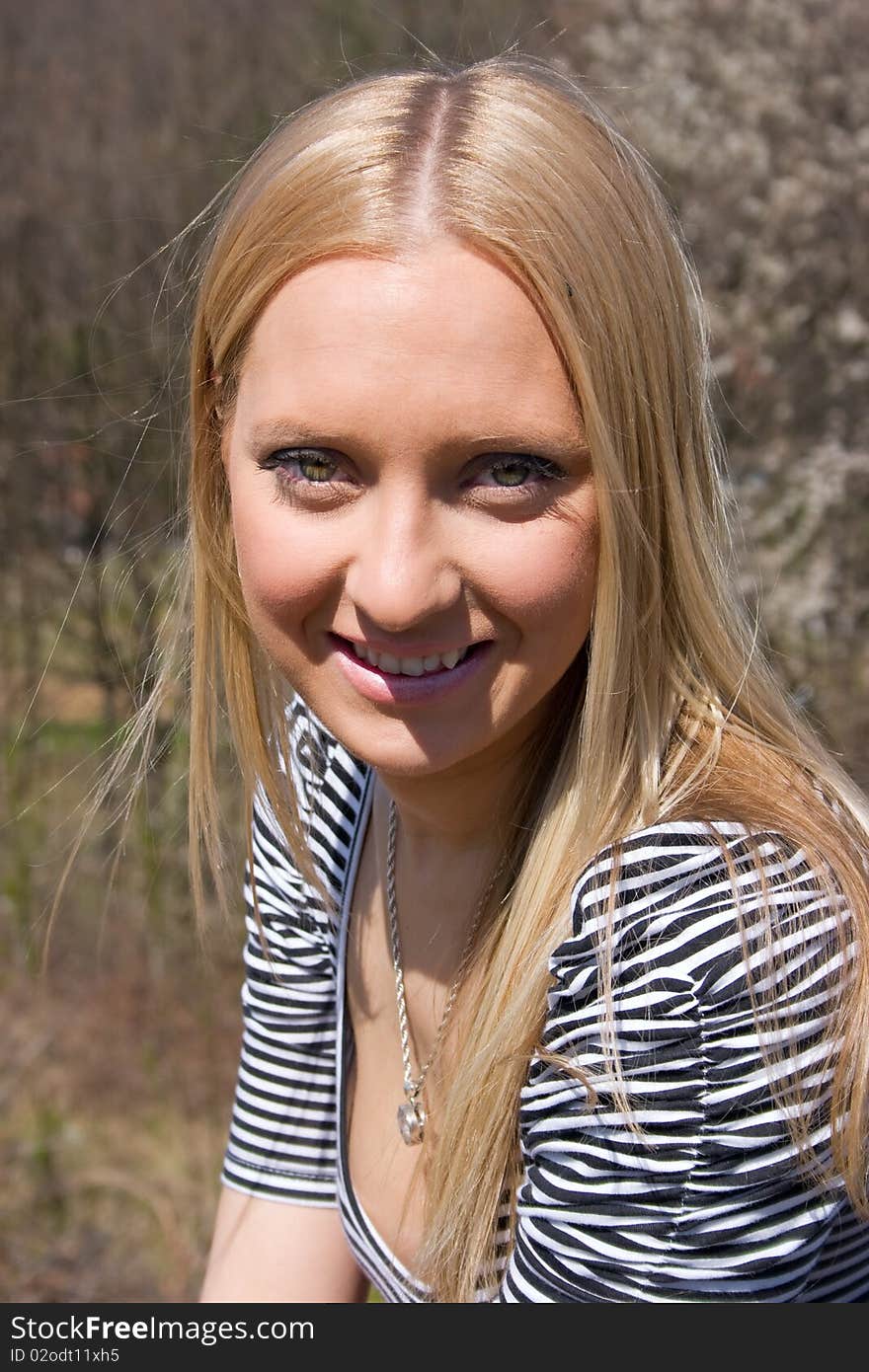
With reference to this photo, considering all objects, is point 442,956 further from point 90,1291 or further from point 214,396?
point 90,1291

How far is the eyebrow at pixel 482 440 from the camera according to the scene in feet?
3.96

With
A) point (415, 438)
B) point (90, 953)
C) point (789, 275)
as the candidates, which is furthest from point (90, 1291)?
point (789, 275)

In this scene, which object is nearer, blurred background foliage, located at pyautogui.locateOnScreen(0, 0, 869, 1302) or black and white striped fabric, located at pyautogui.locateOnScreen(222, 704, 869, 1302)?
black and white striped fabric, located at pyautogui.locateOnScreen(222, 704, 869, 1302)

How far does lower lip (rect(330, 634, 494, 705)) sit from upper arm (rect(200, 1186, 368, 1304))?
2.68 feet

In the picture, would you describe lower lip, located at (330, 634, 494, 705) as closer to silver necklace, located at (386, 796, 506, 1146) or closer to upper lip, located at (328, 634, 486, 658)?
upper lip, located at (328, 634, 486, 658)

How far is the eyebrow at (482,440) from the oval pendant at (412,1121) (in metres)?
0.81

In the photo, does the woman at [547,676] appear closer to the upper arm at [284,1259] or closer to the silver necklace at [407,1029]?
the silver necklace at [407,1029]

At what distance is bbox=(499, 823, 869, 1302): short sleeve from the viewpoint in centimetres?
117

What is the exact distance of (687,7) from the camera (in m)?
4.99

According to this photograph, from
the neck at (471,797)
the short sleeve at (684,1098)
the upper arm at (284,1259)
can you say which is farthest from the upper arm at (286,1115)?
the short sleeve at (684,1098)

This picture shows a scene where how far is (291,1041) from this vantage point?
5.95 ft

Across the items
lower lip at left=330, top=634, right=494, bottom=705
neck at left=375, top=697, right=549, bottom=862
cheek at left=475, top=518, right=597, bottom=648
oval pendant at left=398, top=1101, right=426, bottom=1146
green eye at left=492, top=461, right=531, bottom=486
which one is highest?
green eye at left=492, top=461, right=531, bottom=486

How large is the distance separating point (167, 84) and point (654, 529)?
4581 millimetres

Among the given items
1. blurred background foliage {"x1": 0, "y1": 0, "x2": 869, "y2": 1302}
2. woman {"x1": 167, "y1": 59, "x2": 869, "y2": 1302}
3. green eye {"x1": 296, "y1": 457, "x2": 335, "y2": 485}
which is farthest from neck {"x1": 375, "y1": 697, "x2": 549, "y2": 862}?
blurred background foliage {"x1": 0, "y1": 0, "x2": 869, "y2": 1302}
